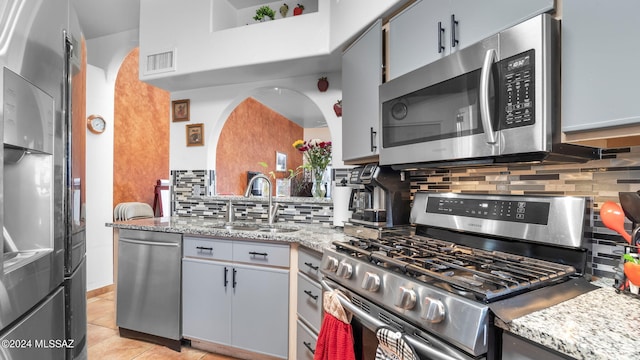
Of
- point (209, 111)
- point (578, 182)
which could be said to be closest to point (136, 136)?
point (209, 111)

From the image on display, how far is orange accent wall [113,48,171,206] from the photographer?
4270 mm

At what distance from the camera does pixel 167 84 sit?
9.41ft

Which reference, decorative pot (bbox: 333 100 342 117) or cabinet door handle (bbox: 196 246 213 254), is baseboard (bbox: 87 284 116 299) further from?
decorative pot (bbox: 333 100 342 117)

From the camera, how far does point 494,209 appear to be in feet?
4.44

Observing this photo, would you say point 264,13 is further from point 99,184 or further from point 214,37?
point 99,184

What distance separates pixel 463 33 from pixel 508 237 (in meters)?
0.82

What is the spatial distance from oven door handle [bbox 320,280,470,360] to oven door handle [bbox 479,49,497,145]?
2.31 feet

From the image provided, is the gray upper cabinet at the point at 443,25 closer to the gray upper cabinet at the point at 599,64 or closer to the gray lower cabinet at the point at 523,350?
the gray upper cabinet at the point at 599,64

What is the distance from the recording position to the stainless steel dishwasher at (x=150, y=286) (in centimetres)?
224

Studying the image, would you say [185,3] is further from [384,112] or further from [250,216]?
[384,112]

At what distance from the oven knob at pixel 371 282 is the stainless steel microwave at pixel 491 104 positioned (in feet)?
1.89

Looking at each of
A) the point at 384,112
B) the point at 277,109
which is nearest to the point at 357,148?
the point at 384,112

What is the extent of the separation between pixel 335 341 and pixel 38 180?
113 cm

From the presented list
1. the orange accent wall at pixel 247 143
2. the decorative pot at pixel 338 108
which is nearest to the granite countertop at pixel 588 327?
the decorative pot at pixel 338 108
